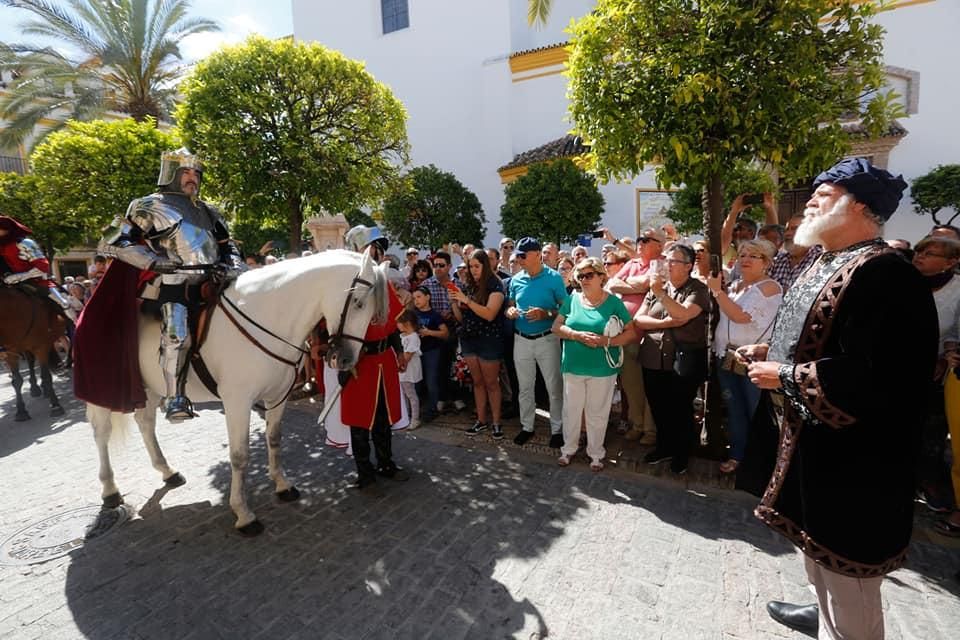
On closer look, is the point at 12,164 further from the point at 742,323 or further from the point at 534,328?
the point at 742,323

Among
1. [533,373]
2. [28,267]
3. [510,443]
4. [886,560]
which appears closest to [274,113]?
[28,267]

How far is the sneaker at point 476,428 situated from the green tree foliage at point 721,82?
Answer: 10.7 ft

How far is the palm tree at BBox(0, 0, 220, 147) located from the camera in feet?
43.8

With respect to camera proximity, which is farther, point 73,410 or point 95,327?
point 73,410

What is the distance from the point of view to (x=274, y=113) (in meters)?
6.59

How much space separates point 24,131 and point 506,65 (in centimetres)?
1664

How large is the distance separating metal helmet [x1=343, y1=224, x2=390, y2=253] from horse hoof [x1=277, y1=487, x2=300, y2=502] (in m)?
2.79

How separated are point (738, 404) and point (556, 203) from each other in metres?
9.50

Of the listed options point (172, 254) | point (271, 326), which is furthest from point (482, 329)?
point (172, 254)

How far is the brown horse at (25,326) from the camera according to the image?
5.91 m

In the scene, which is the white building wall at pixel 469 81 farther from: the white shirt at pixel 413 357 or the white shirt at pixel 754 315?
the white shirt at pixel 754 315

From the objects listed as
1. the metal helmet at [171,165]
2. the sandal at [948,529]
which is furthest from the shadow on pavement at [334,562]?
the metal helmet at [171,165]

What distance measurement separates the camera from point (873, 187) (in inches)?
72.4

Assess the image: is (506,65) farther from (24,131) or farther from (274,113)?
(24,131)
